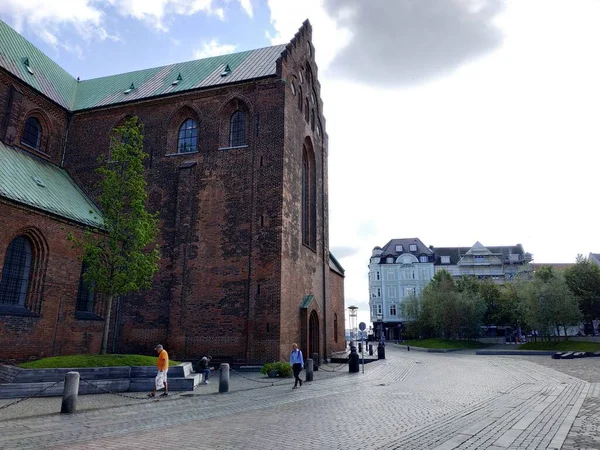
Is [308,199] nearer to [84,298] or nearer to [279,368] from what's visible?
[279,368]

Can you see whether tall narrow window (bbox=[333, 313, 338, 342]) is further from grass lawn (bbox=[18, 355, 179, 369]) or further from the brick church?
grass lawn (bbox=[18, 355, 179, 369])

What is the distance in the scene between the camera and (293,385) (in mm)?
Result: 16672

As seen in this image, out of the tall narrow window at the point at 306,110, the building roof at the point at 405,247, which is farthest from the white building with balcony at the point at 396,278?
the tall narrow window at the point at 306,110

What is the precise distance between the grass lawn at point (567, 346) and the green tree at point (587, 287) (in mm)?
6164

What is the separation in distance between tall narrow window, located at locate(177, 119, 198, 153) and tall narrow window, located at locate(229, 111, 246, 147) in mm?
2314

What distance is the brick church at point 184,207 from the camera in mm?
19469

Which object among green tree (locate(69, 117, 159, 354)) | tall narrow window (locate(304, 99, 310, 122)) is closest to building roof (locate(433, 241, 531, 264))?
tall narrow window (locate(304, 99, 310, 122))

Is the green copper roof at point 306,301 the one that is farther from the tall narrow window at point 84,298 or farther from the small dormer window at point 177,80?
the small dormer window at point 177,80

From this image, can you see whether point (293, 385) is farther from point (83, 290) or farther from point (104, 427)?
point (83, 290)

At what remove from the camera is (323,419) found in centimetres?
981

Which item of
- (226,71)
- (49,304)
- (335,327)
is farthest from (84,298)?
(335,327)

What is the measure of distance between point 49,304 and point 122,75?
20.0m

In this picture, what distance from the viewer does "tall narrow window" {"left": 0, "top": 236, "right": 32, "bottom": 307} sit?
18375mm

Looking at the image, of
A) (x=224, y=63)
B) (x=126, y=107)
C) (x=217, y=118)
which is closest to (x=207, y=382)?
(x=217, y=118)
